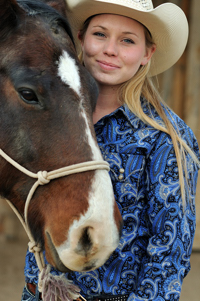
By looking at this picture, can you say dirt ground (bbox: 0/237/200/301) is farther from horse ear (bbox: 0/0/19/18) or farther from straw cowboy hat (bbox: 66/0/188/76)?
horse ear (bbox: 0/0/19/18)

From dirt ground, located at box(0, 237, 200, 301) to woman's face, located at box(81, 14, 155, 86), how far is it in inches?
114

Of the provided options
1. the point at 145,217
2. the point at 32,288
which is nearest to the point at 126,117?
the point at 145,217

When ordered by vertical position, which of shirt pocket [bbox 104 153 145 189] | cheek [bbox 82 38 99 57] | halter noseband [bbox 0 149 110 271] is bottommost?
halter noseband [bbox 0 149 110 271]

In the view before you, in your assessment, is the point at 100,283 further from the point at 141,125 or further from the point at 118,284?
the point at 141,125

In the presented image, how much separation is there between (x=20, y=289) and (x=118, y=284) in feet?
9.35

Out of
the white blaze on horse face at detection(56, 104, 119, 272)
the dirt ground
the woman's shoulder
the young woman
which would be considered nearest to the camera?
the white blaze on horse face at detection(56, 104, 119, 272)

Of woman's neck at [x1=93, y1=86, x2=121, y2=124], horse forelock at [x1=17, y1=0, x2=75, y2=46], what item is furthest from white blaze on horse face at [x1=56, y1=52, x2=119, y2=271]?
horse forelock at [x1=17, y1=0, x2=75, y2=46]

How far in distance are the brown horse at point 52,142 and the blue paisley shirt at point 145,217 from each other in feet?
0.78

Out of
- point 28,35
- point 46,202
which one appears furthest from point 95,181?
point 28,35

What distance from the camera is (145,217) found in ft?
5.62

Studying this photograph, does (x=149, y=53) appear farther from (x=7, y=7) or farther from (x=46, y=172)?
(x=46, y=172)

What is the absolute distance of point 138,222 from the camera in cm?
168

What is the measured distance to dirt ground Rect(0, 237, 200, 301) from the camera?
13.8 ft

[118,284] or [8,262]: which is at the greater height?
[8,262]
